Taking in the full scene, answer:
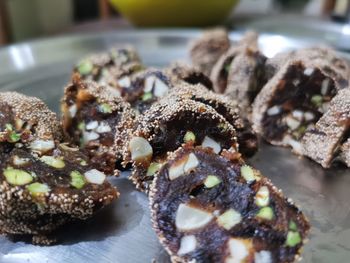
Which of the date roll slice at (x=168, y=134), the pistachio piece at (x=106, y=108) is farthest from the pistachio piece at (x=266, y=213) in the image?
the pistachio piece at (x=106, y=108)

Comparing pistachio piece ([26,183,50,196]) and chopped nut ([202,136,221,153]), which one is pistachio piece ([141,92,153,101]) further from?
pistachio piece ([26,183,50,196])

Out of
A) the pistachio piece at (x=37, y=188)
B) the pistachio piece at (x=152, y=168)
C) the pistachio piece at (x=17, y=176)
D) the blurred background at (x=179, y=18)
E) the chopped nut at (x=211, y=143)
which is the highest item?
the pistachio piece at (x=17, y=176)

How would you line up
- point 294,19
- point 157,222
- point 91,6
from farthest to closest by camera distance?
point 91,6, point 294,19, point 157,222

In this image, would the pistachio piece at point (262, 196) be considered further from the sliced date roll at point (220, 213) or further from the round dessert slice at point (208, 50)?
the round dessert slice at point (208, 50)

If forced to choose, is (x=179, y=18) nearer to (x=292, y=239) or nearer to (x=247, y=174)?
(x=247, y=174)

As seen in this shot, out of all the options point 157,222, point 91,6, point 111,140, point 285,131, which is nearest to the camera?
point 157,222

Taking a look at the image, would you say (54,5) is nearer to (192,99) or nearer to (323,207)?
(192,99)

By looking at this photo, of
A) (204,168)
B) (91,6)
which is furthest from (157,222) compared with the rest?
(91,6)
